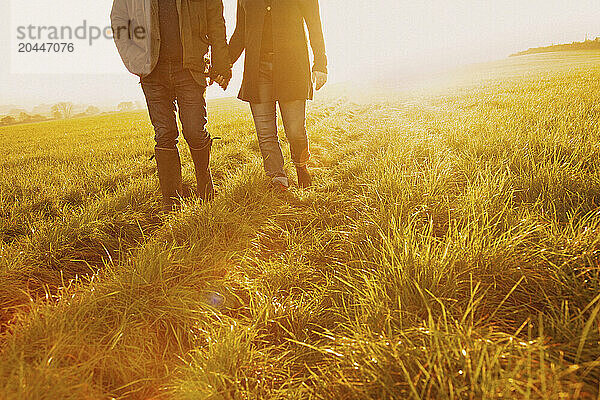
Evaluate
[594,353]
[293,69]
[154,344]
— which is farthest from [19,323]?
[293,69]

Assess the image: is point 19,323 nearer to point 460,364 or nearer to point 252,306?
point 252,306

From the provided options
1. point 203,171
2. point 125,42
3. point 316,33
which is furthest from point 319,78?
point 125,42

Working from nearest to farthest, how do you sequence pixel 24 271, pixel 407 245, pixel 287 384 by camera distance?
pixel 287 384 → pixel 407 245 → pixel 24 271

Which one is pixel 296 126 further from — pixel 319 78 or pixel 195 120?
pixel 195 120

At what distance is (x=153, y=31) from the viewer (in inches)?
103

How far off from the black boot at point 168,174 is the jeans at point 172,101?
67mm

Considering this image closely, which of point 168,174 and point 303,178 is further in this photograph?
point 303,178

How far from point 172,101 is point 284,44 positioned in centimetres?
125

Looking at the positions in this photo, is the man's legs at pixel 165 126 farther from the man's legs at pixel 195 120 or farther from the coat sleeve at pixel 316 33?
the coat sleeve at pixel 316 33

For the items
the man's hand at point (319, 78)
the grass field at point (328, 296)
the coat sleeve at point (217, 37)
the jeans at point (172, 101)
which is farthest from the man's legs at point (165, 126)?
the man's hand at point (319, 78)

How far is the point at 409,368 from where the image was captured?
950 millimetres

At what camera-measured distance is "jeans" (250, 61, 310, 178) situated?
331cm

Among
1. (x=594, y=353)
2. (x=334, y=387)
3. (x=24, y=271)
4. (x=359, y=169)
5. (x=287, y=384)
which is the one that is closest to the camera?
(x=594, y=353)

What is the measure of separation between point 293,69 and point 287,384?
9.67 ft
